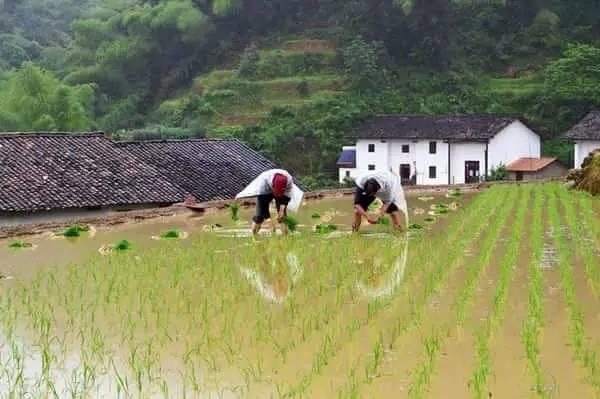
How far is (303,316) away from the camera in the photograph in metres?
7.35

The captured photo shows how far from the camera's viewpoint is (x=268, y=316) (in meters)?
7.33

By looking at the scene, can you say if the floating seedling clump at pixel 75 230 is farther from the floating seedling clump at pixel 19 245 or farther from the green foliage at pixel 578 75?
the green foliage at pixel 578 75

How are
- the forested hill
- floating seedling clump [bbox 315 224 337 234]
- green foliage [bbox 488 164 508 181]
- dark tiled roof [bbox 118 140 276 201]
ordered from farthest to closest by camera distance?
the forested hill → green foliage [bbox 488 164 508 181] → dark tiled roof [bbox 118 140 276 201] → floating seedling clump [bbox 315 224 337 234]

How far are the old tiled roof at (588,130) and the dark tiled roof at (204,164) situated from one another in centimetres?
1386

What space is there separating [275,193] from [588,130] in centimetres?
2286

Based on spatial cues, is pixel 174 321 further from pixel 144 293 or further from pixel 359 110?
pixel 359 110

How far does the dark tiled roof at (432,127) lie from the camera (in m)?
36.3

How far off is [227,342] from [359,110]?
117 feet

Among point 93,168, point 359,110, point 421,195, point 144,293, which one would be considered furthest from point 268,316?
point 359,110

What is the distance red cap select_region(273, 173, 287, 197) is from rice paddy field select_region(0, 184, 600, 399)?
606 millimetres

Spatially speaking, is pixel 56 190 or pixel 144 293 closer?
pixel 144 293

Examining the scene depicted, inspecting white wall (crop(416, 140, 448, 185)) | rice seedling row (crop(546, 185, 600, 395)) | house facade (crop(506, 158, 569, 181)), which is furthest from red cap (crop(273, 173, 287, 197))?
white wall (crop(416, 140, 448, 185))

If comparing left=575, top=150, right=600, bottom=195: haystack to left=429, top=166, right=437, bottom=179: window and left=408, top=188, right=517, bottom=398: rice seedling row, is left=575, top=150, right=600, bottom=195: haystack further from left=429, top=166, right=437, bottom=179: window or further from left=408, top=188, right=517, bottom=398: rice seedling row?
left=429, top=166, right=437, bottom=179: window

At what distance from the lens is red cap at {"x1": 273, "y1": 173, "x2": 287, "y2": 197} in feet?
38.9
